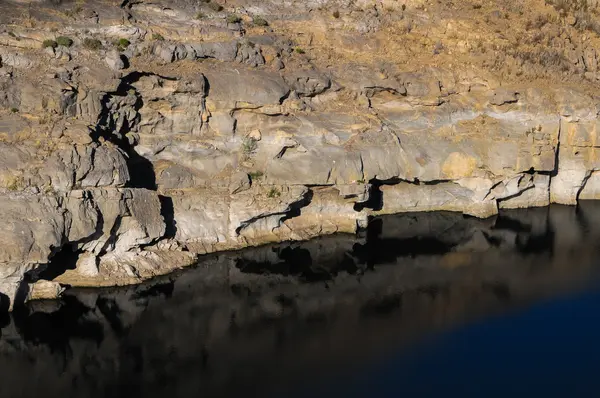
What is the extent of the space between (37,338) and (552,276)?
26.4m

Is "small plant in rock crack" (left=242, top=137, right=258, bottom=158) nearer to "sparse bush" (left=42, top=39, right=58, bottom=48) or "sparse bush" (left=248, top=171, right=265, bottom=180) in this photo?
"sparse bush" (left=248, top=171, right=265, bottom=180)

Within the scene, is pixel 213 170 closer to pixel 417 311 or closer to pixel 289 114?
pixel 289 114

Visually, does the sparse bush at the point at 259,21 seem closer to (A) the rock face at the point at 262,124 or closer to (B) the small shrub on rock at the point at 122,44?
(A) the rock face at the point at 262,124

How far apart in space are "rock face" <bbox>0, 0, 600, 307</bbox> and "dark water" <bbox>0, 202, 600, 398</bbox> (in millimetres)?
2476

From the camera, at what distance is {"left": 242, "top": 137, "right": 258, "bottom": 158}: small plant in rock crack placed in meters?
39.5

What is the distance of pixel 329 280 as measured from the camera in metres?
34.2

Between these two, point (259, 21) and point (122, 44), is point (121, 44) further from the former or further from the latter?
point (259, 21)

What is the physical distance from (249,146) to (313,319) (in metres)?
13.9

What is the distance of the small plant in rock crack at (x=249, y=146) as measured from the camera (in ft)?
130

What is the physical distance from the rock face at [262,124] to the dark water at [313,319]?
97.5 inches

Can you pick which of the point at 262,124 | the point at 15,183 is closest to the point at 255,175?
the point at 262,124

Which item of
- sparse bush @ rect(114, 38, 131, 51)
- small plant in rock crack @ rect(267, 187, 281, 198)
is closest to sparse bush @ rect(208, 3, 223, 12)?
sparse bush @ rect(114, 38, 131, 51)

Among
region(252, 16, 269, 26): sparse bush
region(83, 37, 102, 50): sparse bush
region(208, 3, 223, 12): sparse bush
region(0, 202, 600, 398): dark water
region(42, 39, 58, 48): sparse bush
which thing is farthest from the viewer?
region(252, 16, 269, 26): sparse bush

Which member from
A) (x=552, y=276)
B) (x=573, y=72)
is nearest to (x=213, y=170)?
(x=552, y=276)
